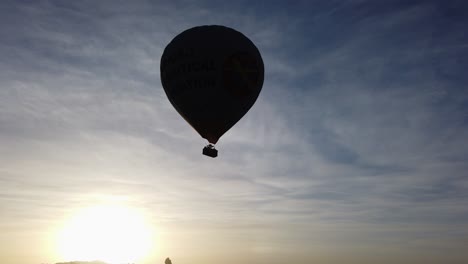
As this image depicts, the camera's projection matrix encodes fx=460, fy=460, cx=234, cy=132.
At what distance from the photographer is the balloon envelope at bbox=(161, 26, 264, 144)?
1501 inches

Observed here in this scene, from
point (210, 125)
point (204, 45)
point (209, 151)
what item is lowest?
point (209, 151)

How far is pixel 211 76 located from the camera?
38.1 m

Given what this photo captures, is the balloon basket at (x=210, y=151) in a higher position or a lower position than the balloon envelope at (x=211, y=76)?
lower

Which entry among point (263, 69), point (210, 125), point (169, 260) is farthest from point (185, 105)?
point (169, 260)

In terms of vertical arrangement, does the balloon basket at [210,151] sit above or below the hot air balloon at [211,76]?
below

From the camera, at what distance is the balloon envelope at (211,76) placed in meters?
38.1

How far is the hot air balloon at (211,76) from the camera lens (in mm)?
38125

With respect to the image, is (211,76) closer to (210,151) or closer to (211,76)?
(211,76)

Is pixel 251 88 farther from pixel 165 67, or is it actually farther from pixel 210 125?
pixel 165 67

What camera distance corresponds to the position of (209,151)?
120ft

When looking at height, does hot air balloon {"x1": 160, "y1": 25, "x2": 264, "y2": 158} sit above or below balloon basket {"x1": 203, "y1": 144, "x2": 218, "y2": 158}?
above

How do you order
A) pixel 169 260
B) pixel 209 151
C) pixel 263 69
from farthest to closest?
1. pixel 169 260
2. pixel 263 69
3. pixel 209 151

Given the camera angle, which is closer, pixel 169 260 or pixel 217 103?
pixel 217 103

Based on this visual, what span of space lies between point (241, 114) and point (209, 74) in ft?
16.1
